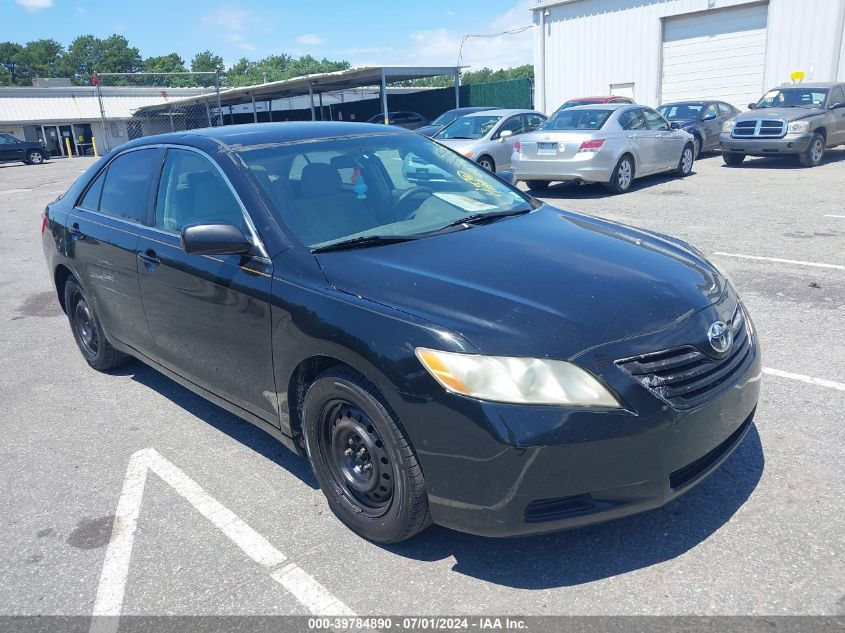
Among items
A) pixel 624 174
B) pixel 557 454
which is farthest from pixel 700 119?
pixel 557 454

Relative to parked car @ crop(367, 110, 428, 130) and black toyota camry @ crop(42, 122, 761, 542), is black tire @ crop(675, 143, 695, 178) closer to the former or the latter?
black toyota camry @ crop(42, 122, 761, 542)

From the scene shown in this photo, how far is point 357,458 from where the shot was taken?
295cm

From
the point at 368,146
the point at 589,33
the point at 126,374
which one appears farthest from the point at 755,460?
the point at 589,33

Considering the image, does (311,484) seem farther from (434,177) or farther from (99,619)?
(434,177)

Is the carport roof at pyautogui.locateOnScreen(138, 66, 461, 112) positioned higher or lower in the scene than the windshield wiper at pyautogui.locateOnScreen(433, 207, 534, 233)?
higher

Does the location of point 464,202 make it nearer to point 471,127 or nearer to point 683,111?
point 471,127

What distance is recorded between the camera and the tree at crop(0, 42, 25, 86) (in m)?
107

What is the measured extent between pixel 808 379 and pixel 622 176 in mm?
8664

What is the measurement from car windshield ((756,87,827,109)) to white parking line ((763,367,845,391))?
1340cm

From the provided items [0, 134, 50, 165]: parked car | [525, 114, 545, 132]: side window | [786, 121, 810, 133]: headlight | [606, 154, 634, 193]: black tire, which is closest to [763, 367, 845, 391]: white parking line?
[606, 154, 634, 193]: black tire

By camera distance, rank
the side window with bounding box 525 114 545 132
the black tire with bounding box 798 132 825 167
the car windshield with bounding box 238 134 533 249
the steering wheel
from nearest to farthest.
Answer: the car windshield with bounding box 238 134 533 249 < the steering wheel < the black tire with bounding box 798 132 825 167 < the side window with bounding box 525 114 545 132

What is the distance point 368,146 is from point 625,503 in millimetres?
2479

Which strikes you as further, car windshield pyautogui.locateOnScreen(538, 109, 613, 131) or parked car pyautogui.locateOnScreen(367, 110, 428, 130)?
parked car pyautogui.locateOnScreen(367, 110, 428, 130)

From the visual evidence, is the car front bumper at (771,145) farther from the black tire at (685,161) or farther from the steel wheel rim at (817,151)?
the black tire at (685,161)
